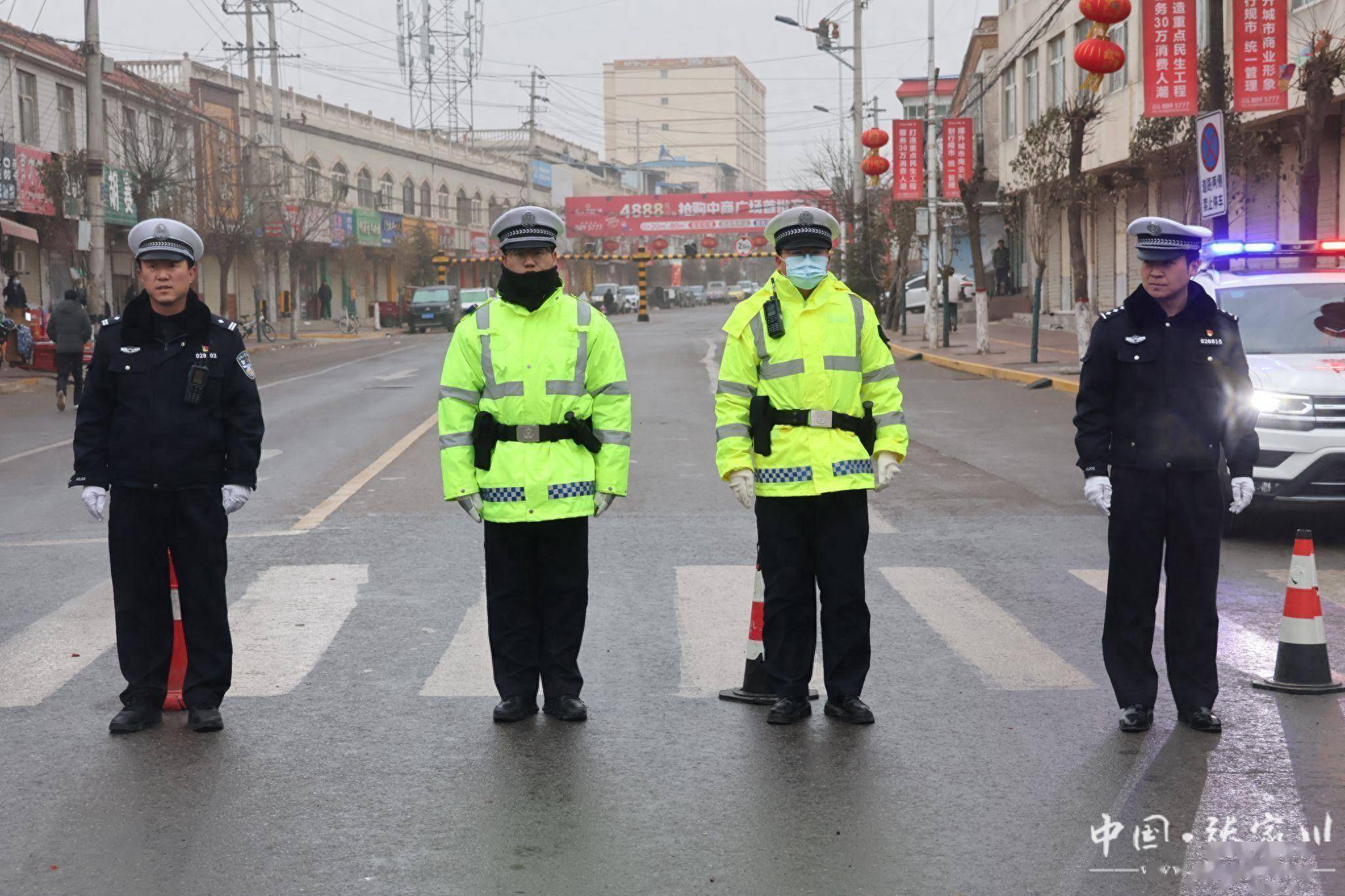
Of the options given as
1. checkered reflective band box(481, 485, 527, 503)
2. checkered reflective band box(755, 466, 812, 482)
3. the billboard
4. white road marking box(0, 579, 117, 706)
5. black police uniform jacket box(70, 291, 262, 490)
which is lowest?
white road marking box(0, 579, 117, 706)

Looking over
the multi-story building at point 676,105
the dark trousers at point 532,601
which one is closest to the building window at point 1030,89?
the dark trousers at point 532,601

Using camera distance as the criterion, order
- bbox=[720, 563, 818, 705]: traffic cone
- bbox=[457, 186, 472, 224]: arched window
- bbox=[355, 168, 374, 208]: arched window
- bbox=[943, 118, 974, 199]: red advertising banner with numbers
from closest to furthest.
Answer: bbox=[720, 563, 818, 705]: traffic cone < bbox=[943, 118, 974, 199]: red advertising banner with numbers < bbox=[355, 168, 374, 208]: arched window < bbox=[457, 186, 472, 224]: arched window

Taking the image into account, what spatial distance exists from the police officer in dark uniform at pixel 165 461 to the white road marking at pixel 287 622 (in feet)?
1.76

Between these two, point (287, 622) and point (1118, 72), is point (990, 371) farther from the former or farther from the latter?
point (287, 622)

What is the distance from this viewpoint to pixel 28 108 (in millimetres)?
37969

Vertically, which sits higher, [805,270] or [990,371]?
[805,270]

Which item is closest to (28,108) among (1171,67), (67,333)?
(67,333)

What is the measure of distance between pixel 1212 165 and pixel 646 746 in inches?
471

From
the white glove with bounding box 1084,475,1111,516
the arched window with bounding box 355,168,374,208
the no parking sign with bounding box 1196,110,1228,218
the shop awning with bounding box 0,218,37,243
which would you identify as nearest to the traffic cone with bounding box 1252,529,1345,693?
the white glove with bounding box 1084,475,1111,516

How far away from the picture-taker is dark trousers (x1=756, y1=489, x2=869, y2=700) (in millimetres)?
6043

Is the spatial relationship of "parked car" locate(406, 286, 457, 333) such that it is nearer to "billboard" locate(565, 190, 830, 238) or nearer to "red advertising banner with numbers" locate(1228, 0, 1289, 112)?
"billboard" locate(565, 190, 830, 238)

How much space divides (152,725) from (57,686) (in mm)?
870

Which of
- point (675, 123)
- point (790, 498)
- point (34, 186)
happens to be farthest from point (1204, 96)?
point (675, 123)

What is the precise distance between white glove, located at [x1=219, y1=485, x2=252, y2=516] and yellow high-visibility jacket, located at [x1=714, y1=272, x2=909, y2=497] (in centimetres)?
183
